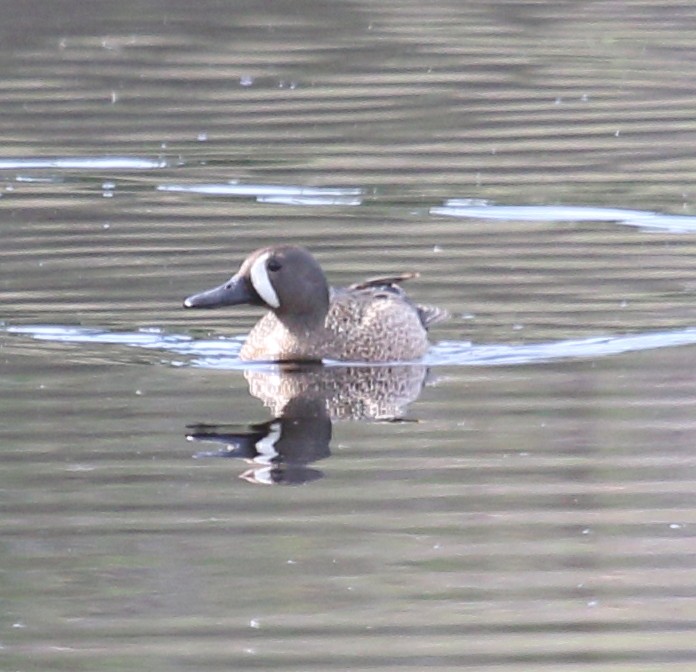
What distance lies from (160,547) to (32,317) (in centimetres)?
400

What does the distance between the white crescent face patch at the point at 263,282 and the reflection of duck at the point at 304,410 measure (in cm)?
34

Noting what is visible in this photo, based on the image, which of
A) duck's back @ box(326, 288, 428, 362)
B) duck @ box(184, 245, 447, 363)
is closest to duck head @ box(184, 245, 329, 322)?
duck @ box(184, 245, 447, 363)

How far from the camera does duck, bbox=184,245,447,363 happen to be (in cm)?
1101

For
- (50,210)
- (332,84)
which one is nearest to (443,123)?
(332,84)

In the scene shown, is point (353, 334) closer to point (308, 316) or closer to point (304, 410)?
Answer: point (308, 316)

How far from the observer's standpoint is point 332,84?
19.2 m

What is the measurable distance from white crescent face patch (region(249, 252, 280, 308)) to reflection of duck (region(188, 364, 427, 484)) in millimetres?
336

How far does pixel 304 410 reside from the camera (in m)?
9.95

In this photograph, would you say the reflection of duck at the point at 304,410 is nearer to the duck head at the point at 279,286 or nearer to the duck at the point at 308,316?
the duck at the point at 308,316

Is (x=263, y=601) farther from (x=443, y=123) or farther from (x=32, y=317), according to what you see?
(x=443, y=123)

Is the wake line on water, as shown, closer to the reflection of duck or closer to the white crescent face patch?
the reflection of duck

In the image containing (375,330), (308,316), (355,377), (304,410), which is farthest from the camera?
(308,316)

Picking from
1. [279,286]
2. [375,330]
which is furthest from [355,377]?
[279,286]

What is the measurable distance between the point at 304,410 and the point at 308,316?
4.31ft
